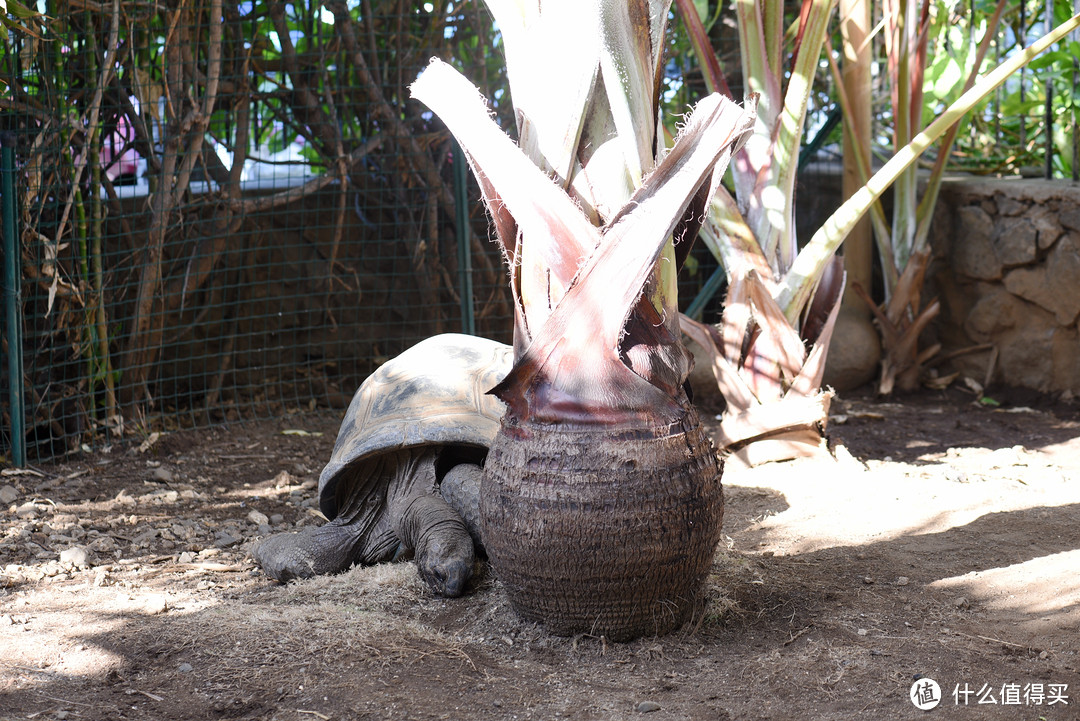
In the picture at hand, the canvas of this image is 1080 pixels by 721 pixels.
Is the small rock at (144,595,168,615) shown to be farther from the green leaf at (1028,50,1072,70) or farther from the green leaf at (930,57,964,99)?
the green leaf at (1028,50,1072,70)

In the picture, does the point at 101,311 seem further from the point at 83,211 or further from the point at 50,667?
the point at 50,667

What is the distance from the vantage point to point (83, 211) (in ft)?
14.9

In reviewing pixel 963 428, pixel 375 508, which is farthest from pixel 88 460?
pixel 963 428

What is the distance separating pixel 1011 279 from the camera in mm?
5359

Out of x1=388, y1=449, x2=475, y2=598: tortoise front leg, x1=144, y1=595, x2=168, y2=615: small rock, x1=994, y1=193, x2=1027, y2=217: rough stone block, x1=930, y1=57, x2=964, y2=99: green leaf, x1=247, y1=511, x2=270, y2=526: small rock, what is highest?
x1=930, y1=57, x2=964, y2=99: green leaf

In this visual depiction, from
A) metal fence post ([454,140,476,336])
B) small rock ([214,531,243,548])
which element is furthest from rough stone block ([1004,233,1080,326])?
small rock ([214,531,243,548])

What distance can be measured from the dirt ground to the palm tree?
21cm

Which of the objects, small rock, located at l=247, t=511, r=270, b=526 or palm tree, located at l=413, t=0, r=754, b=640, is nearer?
palm tree, located at l=413, t=0, r=754, b=640

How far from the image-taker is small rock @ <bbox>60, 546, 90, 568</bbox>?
3139 millimetres

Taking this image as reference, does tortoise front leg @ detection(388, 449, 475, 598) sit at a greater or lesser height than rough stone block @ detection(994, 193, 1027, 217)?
lesser

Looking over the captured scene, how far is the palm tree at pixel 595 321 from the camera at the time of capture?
212 cm

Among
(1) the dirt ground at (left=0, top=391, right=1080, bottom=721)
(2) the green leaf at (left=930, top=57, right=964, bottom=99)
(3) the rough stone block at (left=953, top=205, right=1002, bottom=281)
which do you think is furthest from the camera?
(3) the rough stone block at (left=953, top=205, right=1002, bottom=281)

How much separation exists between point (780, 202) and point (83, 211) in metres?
3.26

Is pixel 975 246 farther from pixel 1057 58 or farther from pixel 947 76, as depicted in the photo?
pixel 1057 58
